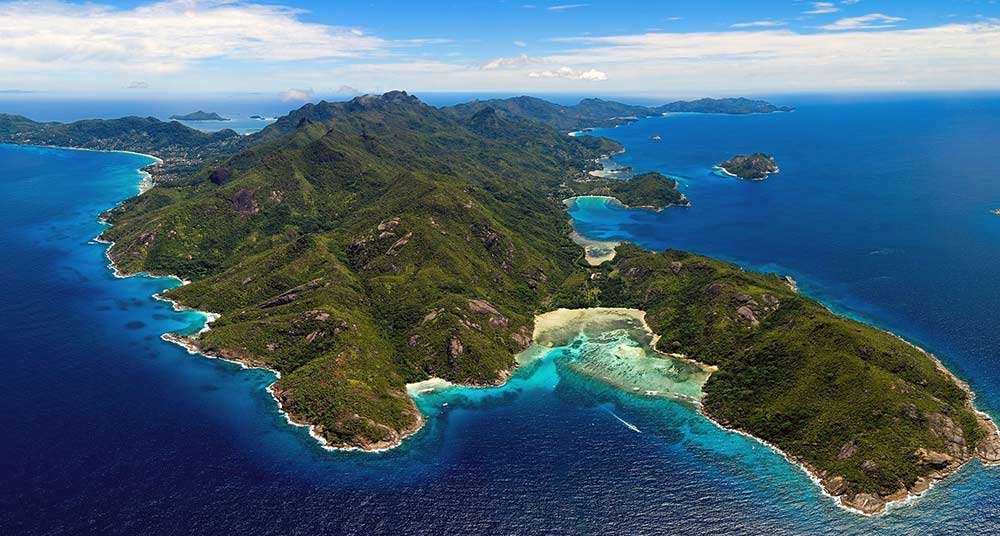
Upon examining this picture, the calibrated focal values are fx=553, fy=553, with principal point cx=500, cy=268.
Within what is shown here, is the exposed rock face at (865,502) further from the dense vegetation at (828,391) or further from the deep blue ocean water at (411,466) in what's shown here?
the deep blue ocean water at (411,466)

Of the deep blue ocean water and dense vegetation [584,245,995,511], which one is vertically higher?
dense vegetation [584,245,995,511]

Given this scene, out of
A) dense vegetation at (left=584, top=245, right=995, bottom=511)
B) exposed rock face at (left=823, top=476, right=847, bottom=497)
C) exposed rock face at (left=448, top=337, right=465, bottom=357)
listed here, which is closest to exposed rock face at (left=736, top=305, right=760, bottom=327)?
dense vegetation at (left=584, top=245, right=995, bottom=511)

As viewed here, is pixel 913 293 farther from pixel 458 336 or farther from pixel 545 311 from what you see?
pixel 458 336

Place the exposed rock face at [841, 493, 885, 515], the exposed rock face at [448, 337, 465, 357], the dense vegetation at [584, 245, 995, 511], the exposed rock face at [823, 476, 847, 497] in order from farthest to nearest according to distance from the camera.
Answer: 1. the exposed rock face at [448, 337, 465, 357]
2. the dense vegetation at [584, 245, 995, 511]
3. the exposed rock face at [823, 476, 847, 497]
4. the exposed rock face at [841, 493, 885, 515]

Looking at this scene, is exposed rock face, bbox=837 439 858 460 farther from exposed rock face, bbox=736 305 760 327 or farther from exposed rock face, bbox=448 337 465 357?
exposed rock face, bbox=448 337 465 357

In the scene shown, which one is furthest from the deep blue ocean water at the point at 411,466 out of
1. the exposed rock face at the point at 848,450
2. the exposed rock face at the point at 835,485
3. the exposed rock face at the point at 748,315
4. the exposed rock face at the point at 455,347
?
the exposed rock face at the point at 748,315

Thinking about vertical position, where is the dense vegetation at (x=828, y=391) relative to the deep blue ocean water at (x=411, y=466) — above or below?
above

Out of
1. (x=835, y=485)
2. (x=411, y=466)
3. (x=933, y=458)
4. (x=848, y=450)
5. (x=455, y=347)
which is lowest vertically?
(x=411, y=466)

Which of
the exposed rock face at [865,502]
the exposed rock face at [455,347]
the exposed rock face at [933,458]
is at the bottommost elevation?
the exposed rock face at [865,502]

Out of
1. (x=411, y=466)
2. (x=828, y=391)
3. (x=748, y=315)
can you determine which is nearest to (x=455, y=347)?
(x=411, y=466)

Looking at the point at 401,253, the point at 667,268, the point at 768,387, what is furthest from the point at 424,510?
the point at 667,268

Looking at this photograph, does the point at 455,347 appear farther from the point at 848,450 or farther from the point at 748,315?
the point at 848,450
